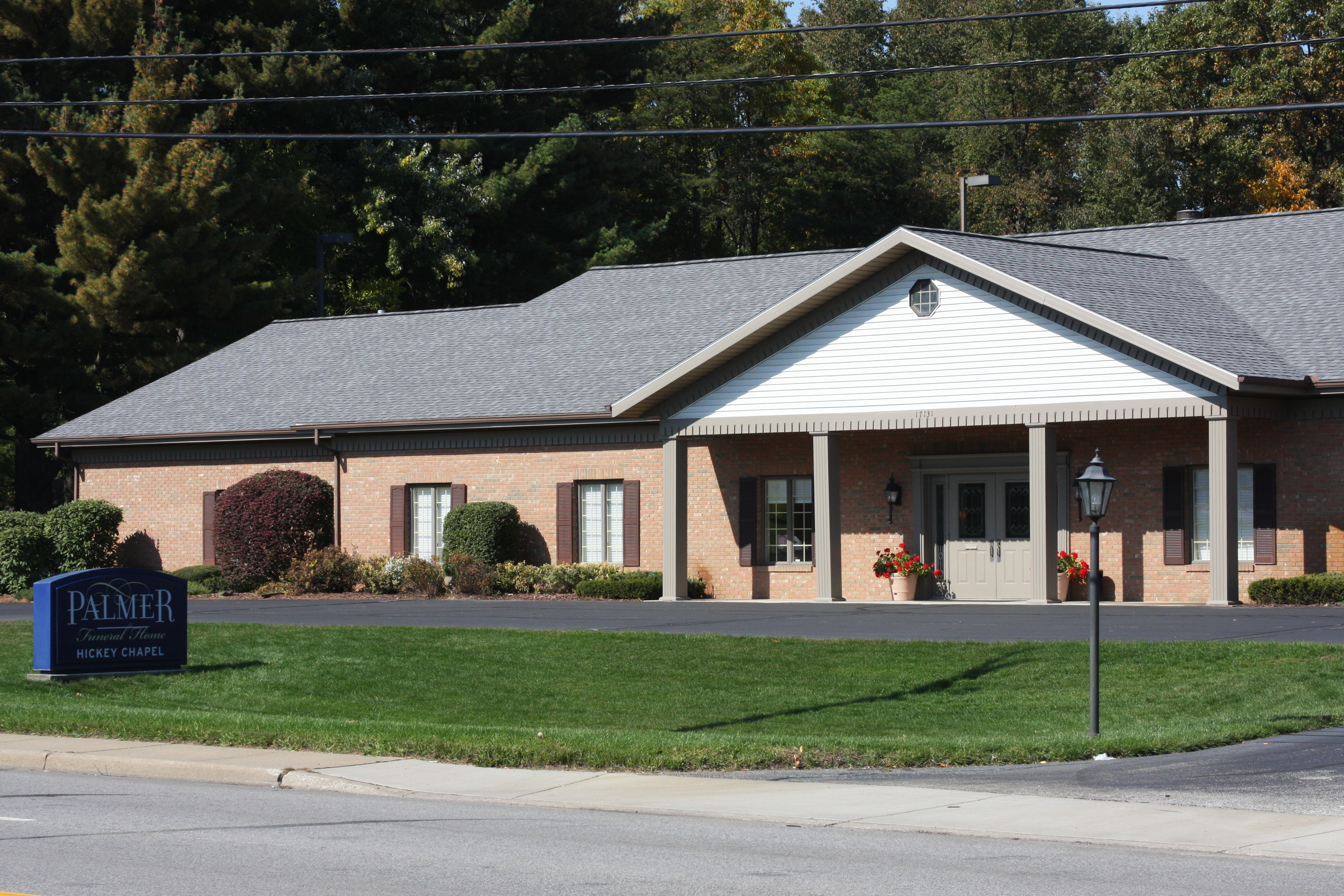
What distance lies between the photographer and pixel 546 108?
56.5 m

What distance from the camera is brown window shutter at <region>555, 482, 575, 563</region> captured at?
3180cm

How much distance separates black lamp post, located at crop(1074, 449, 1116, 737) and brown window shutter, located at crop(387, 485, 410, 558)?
19893 mm

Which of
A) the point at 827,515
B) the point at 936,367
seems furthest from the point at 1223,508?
the point at 827,515

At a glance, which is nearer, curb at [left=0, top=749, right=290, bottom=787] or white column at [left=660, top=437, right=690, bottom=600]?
curb at [left=0, top=749, right=290, bottom=787]

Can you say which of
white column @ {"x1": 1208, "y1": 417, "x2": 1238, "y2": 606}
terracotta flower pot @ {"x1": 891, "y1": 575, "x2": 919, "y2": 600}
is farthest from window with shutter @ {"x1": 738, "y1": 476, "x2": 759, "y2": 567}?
white column @ {"x1": 1208, "y1": 417, "x2": 1238, "y2": 606}

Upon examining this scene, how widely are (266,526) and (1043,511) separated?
15.7m

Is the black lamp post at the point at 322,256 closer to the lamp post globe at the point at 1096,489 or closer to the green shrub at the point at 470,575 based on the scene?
the green shrub at the point at 470,575

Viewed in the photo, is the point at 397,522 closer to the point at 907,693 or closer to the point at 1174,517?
the point at 1174,517

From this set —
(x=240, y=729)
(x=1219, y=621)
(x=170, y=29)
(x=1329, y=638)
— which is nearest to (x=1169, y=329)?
(x=1219, y=621)

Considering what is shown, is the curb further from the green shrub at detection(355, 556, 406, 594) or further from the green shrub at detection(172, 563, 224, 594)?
the green shrub at detection(172, 563, 224, 594)

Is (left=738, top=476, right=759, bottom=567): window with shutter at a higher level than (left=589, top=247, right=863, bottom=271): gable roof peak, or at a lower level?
lower

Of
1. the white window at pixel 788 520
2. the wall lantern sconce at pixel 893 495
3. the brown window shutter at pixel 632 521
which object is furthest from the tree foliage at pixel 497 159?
the wall lantern sconce at pixel 893 495

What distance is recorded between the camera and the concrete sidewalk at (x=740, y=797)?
10203mm

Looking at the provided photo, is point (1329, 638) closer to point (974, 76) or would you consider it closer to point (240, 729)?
point (240, 729)
